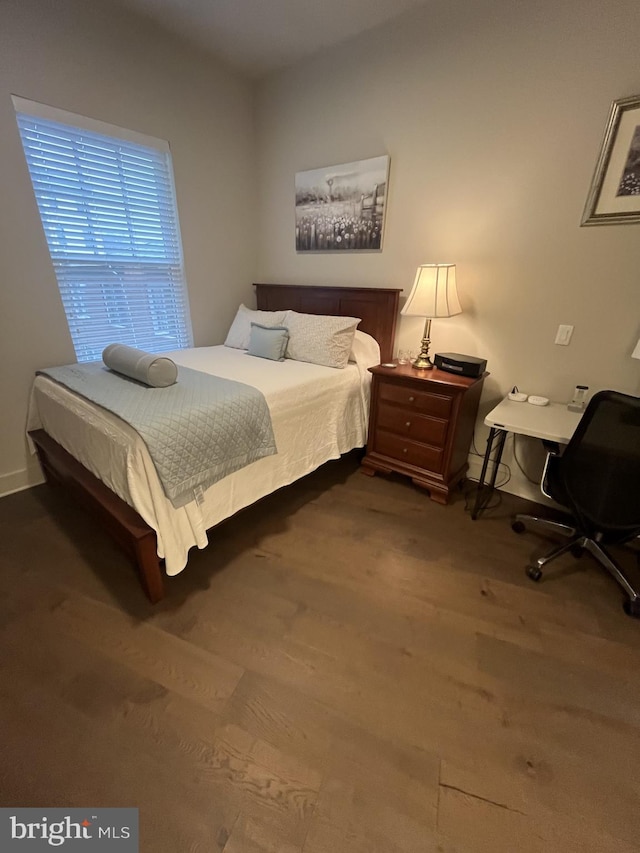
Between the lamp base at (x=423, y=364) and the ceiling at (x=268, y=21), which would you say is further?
the lamp base at (x=423, y=364)

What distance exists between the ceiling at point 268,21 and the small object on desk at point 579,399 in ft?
7.83

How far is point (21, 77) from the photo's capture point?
6.31 feet

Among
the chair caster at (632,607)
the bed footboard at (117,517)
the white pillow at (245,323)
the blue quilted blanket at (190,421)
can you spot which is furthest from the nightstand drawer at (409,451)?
the bed footboard at (117,517)

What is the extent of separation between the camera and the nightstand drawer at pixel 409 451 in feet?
7.51

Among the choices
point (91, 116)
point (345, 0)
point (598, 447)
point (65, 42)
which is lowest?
point (598, 447)

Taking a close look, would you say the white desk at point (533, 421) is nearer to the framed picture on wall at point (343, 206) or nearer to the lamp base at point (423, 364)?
the lamp base at point (423, 364)

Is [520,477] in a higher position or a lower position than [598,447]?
lower

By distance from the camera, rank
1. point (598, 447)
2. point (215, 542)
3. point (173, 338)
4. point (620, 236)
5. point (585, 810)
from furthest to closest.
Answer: point (173, 338)
point (215, 542)
point (620, 236)
point (598, 447)
point (585, 810)

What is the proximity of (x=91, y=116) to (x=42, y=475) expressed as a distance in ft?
7.51

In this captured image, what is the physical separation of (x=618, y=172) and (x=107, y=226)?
300 cm

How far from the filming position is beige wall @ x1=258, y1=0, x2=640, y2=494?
1.81 meters

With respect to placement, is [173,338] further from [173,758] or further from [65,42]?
[173,758]

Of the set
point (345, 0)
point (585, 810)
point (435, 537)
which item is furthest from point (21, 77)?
point (585, 810)

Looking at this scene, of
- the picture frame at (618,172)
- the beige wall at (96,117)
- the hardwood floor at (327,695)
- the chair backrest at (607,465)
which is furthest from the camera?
the beige wall at (96,117)
